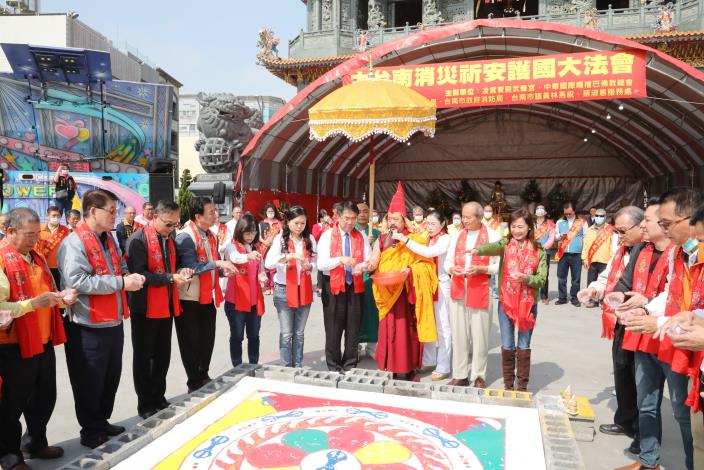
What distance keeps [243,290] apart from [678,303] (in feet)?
10.6

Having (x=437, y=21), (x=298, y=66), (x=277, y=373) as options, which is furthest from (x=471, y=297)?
(x=437, y=21)

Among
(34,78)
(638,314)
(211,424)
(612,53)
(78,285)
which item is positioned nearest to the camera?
(638,314)

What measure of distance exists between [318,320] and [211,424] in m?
4.49

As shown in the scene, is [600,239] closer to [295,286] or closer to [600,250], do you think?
[600,250]

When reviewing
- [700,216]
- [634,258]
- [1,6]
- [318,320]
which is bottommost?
[318,320]

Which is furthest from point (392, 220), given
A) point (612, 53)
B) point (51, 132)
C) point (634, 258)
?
point (51, 132)

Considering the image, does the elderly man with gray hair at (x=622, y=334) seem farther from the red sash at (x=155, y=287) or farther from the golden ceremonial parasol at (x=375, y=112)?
the red sash at (x=155, y=287)

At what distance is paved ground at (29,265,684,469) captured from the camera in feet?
11.0

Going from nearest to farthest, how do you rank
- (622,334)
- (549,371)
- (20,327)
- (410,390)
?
(20,327)
(410,390)
(622,334)
(549,371)

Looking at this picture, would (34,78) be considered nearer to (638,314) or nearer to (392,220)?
(392,220)

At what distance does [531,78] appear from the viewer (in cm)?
915

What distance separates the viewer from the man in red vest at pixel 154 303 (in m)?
3.55

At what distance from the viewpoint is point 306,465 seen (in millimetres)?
2201

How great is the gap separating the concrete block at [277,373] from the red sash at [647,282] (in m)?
2.08
